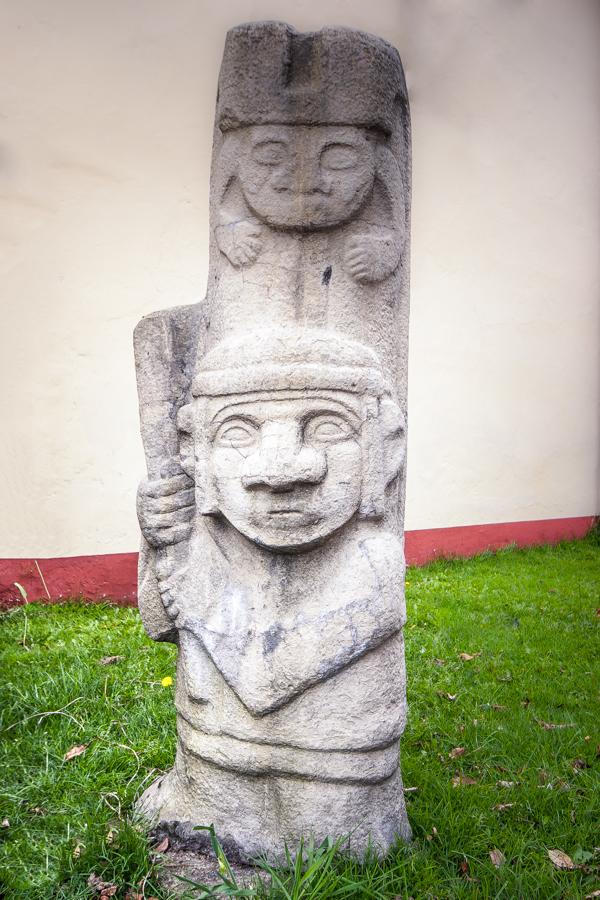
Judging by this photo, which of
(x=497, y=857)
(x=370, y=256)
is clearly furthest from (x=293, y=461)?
(x=497, y=857)

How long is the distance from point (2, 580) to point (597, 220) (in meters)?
5.79

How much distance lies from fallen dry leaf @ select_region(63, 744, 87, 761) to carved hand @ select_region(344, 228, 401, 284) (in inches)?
85.9

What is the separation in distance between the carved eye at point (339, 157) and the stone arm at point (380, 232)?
0.28 ft

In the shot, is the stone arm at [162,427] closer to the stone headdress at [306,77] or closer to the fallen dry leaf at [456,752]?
the stone headdress at [306,77]

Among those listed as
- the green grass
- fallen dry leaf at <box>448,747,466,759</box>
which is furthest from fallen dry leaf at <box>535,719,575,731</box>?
fallen dry leaf at <box>448,747,466,759</box>

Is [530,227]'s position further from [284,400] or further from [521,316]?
[284,400]

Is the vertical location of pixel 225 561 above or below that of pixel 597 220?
below

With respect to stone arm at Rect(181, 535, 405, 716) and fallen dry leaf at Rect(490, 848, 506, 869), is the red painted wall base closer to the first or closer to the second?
stone arm at Rect(181, 535, 405, 716)

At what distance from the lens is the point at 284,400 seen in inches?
81.3

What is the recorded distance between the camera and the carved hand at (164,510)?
7.44 feet

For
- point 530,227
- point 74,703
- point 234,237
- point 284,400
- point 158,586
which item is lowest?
point 74,703

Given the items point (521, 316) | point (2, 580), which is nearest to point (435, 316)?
point (521, 316)

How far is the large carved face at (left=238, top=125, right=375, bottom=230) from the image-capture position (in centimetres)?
211

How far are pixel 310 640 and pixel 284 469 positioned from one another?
492 mm
